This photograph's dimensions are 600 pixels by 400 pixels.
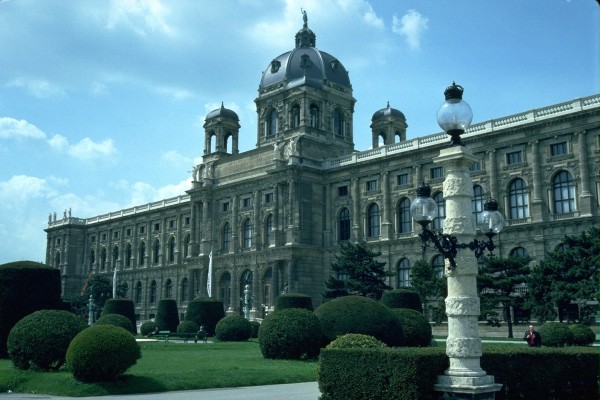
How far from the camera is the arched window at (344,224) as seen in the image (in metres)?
59.6

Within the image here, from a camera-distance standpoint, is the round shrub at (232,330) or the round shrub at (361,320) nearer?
the round shrub at (361,320)

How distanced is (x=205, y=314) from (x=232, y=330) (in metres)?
7.09

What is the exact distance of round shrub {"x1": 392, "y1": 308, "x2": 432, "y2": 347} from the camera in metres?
28.1

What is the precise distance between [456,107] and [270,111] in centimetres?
→ 5931

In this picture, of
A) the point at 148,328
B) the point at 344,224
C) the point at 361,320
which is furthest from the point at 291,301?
the point at 344,224

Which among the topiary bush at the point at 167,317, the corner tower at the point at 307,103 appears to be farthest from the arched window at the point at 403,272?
the topiary bush at the point at 167,317

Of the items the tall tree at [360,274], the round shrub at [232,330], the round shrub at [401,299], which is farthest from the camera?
the tall tree at [360,274]

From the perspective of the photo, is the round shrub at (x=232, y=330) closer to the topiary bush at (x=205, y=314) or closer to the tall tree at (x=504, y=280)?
the topiary bush at (x=205, y=314)

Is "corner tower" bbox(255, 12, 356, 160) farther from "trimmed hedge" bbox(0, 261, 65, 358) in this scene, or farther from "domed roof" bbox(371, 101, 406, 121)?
"trimmed hedge" bbox(0, 261, 65, 358)

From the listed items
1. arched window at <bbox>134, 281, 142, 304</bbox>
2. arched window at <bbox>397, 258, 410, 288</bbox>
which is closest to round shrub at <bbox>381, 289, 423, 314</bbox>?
arched window at <bbox>397, 258, 410, 288</bbox>

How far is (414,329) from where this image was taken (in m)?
28.3

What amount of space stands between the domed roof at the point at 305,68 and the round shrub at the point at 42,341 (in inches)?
1873

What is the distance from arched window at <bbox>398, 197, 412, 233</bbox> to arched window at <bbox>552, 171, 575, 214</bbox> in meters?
13.0

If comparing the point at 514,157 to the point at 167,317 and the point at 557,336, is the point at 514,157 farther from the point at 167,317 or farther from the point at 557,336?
the point at 167,317
